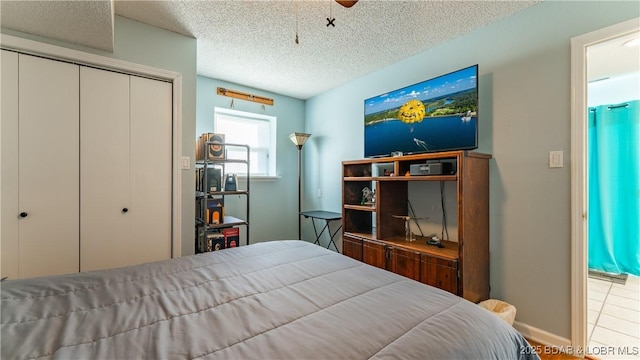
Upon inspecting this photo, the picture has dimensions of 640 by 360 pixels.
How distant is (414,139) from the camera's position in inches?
94.4

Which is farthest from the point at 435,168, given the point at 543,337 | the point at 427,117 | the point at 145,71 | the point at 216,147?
the point at 145,71

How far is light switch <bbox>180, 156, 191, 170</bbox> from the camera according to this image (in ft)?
7.89

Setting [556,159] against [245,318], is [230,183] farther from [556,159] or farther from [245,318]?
[556,159]

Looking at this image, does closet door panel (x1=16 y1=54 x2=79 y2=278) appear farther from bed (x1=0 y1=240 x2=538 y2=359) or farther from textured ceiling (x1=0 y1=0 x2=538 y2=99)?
bed (x1=0 y1=240 x2=538 y2=359)

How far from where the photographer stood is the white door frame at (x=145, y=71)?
72.0 inches

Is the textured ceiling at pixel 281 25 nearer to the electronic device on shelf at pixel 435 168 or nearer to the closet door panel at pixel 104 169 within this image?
the closet door panel at pixel 104 169

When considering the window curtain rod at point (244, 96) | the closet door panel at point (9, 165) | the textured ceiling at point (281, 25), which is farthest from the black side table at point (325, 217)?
the closet door panel at point (9, 165)

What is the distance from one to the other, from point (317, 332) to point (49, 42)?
8.64 feet

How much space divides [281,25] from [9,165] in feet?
7.04

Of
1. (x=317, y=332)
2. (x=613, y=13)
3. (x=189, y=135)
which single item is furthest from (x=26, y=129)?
(x=613, y=13)

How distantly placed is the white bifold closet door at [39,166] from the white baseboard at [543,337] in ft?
11.0

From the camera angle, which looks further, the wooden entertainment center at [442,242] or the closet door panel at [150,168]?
the closet door panel at [150,168]

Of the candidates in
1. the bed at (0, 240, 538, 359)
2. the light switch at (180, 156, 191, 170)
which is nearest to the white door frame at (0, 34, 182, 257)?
the light switch at (180, 156, 191, 170)

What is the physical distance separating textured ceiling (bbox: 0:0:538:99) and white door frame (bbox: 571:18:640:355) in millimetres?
589
